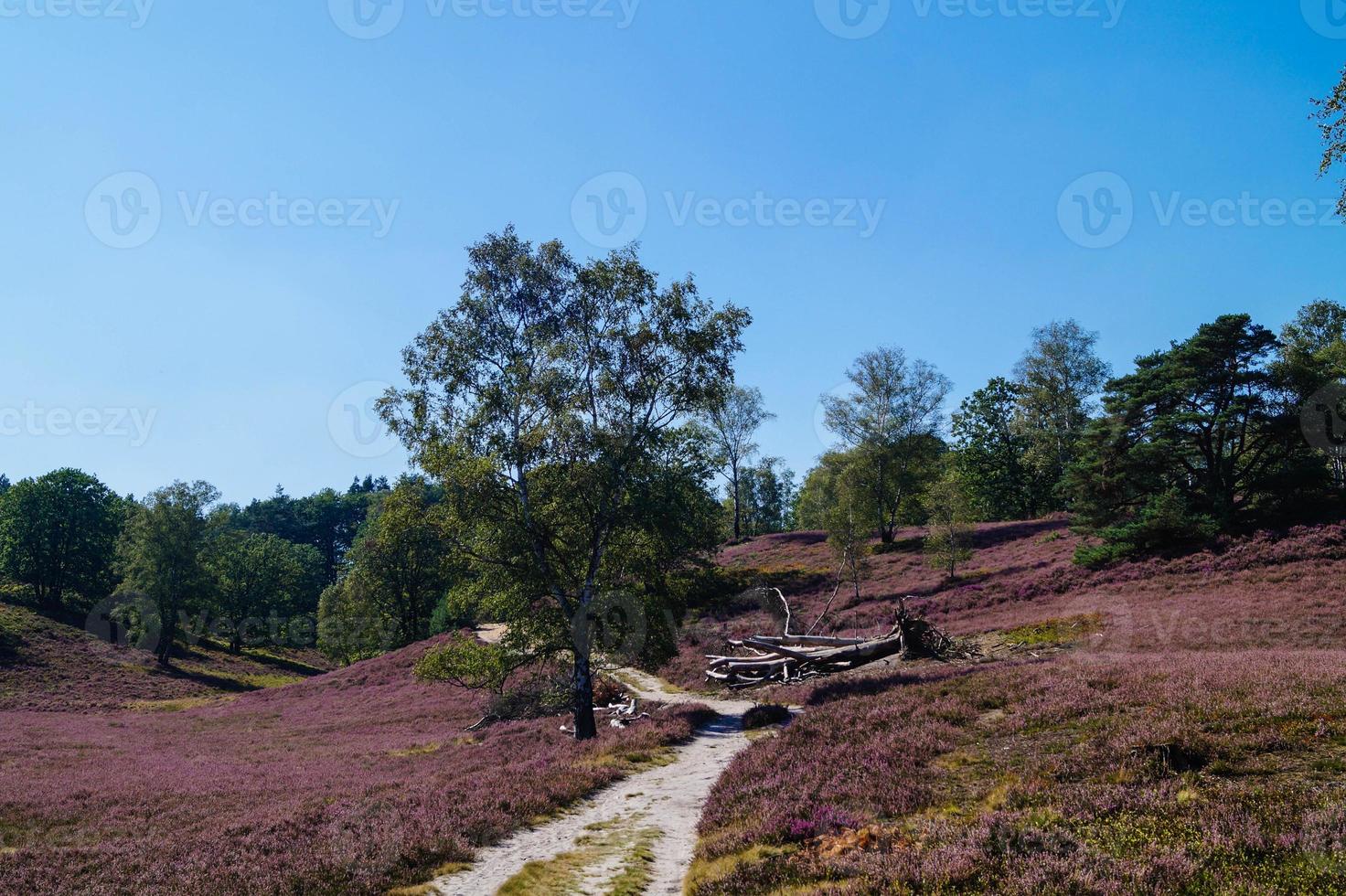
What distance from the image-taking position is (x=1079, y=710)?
14.4m

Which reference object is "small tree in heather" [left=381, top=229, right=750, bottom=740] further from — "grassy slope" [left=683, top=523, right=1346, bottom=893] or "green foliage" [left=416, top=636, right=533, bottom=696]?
"grassy slope" [left=683, top=523, right=1346, bottom=893]

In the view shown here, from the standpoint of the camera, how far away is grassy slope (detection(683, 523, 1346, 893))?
7.66 m

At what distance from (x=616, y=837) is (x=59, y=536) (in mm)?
101912

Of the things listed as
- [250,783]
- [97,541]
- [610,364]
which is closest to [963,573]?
[610,364]

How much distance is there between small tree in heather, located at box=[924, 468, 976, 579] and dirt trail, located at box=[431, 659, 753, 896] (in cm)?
3301

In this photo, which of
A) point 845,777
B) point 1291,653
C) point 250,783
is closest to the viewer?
point 845,777

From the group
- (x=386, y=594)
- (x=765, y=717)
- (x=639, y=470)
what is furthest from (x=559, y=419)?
(x=386, y=594)

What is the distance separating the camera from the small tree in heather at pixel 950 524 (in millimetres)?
47656

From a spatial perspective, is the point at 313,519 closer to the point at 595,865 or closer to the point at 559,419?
the point at 559,419

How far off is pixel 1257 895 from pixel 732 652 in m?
32.6

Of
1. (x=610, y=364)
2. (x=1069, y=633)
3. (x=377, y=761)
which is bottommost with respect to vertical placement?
(x=377, y=761)

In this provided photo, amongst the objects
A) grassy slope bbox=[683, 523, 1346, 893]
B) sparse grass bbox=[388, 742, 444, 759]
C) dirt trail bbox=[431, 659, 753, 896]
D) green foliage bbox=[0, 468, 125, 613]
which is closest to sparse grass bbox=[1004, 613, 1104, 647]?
grassy slope bbox=[683, 523, 1346, 893]

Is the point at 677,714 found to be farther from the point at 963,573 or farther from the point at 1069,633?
the point at 963,573

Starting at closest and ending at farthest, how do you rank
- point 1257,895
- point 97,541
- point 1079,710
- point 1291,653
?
point 1257,895 < point 1079,710 < point 1291,653 < point 97,541
